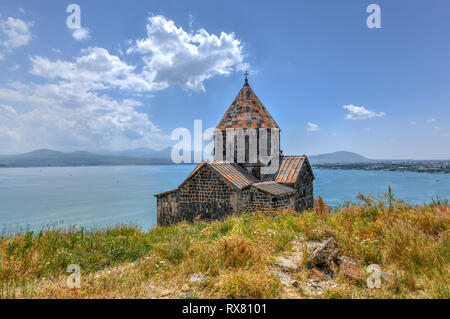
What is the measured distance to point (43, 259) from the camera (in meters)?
4.38

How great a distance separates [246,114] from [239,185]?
5.80 metres

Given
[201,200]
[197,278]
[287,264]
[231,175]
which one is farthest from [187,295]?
[231,175]

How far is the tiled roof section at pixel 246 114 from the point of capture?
48.8ft

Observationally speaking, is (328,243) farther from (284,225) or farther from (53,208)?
(53,208)

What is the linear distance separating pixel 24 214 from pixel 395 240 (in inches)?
2439

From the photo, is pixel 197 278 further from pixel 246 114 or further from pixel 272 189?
pixel 246 114

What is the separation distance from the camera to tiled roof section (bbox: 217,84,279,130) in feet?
48.8

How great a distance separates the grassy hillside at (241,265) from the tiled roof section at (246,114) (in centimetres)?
969

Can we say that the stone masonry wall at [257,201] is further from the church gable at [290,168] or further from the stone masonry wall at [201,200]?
the church gable at [290,168]

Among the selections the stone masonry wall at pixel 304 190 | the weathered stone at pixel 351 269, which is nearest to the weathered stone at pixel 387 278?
the weathered stone at pixel 351 269

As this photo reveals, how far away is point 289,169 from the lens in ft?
47.3

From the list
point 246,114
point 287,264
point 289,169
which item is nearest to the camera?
point 287,264

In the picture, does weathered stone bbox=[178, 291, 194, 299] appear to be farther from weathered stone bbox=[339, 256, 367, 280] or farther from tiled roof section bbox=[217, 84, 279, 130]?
tiled roof section bbox=[217, 84, 279, 130]
